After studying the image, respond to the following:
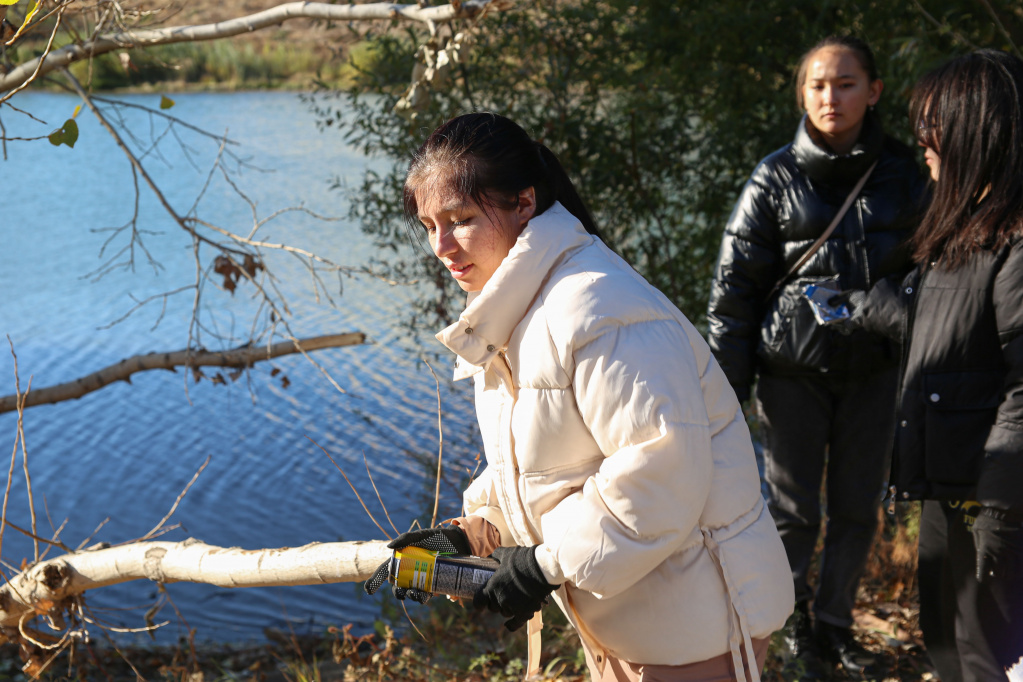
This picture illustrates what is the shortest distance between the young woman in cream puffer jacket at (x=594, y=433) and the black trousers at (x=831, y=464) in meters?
1.30

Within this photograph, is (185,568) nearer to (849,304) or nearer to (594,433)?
(594,433)

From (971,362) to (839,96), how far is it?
40.0 inches

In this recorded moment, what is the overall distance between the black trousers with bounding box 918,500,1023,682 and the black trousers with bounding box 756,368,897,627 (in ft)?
1.61

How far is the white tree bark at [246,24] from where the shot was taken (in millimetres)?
2586

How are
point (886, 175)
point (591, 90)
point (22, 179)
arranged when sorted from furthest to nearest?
point (22, 179) → point (591, 90) → point (886, 175)

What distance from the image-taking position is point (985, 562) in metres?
2.01

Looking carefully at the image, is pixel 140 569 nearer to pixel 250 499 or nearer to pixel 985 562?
pixel 985 562

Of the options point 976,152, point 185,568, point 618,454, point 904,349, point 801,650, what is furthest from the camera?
point 801,650

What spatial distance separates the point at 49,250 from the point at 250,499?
17.7 feet

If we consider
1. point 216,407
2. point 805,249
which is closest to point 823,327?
point 805,249

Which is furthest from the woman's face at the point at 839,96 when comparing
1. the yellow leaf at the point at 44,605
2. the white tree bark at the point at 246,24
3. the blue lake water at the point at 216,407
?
the yellow leaf at the point at 44,605

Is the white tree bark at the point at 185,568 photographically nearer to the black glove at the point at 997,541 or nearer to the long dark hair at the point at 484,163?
the long dark hair at the point at 484,163

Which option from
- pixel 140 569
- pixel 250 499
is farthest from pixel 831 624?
pixel 250 499

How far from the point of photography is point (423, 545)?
1.59 m
